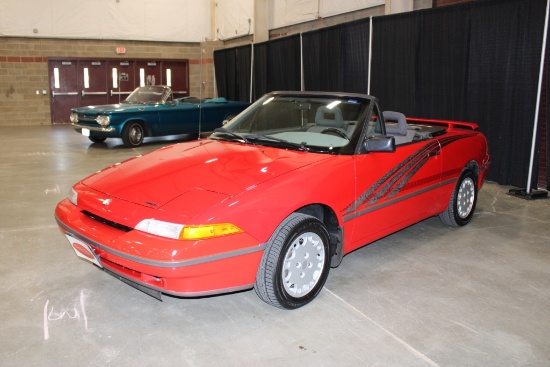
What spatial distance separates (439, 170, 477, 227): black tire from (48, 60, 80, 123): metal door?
15.6 m

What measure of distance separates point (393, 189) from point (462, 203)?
1.47 meters

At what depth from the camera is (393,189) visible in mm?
3920

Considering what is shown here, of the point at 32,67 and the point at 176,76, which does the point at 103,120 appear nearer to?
the point at 32,67

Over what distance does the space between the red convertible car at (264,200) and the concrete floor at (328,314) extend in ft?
0.86

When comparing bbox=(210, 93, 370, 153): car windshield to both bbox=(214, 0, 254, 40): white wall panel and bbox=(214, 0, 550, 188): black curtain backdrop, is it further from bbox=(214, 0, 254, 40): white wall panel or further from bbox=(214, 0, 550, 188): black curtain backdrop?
bbox=(214, 0, 254, 40): white wall panel

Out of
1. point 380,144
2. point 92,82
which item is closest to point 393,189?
point 380,144

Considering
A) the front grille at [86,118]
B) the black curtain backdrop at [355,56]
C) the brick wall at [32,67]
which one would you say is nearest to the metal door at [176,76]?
the brick wall at [32,67]

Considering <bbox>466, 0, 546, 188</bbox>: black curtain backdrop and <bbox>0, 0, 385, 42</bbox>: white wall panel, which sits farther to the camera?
<bbox>0, 0, 385, 42</bbox>: white wall panel

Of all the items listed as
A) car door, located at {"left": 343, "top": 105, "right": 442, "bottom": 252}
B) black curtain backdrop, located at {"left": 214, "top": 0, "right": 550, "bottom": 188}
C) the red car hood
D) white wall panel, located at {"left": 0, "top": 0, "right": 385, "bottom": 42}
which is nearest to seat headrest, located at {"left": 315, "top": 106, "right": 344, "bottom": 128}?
car door, located at {"left": 343, "top": 105, "right": 442, "bottom": 252}

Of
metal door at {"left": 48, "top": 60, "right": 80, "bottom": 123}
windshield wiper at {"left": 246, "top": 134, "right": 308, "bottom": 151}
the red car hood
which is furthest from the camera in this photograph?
metal door at {"left": 48, "top": 60, "right": 80, "bottom": 123}

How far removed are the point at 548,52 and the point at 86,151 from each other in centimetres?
869

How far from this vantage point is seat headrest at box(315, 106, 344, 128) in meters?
4.02

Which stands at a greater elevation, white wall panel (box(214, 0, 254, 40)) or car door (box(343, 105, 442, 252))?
white wall panel (box(214, 0, 254, 40))

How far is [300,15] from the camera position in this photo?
13047 mm
